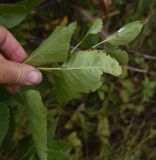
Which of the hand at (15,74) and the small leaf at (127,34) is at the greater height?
the small leaf at (127,34)

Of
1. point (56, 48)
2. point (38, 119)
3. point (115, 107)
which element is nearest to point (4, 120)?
point (38, 119)

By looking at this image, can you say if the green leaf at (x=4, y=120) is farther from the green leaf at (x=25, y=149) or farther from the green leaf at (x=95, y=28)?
the green leaf at (x=95, y=28)

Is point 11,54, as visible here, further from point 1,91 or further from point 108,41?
point 108,41

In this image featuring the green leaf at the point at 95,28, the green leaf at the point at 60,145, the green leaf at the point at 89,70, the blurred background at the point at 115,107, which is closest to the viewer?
the green leaf at the point at 89,70

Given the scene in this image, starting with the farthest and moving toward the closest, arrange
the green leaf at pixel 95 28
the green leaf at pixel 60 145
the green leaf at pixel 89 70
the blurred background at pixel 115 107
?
1. the blurred background at pixel 115 107
2. the green leaf at pixel 60 145
3. the green leaf at pixel 95 28
4. the green leaf at pixel 89 70

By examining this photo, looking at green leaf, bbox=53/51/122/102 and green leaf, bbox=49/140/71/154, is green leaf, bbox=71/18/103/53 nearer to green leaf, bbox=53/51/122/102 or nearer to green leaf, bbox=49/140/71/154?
green leaf, bbox=53/51/122/102

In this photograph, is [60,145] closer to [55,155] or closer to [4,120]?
[55,155]

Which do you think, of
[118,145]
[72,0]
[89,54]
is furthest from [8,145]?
[118,145]

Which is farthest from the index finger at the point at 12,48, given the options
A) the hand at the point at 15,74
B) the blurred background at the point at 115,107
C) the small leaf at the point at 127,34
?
the blurred background at the point at 115,107
